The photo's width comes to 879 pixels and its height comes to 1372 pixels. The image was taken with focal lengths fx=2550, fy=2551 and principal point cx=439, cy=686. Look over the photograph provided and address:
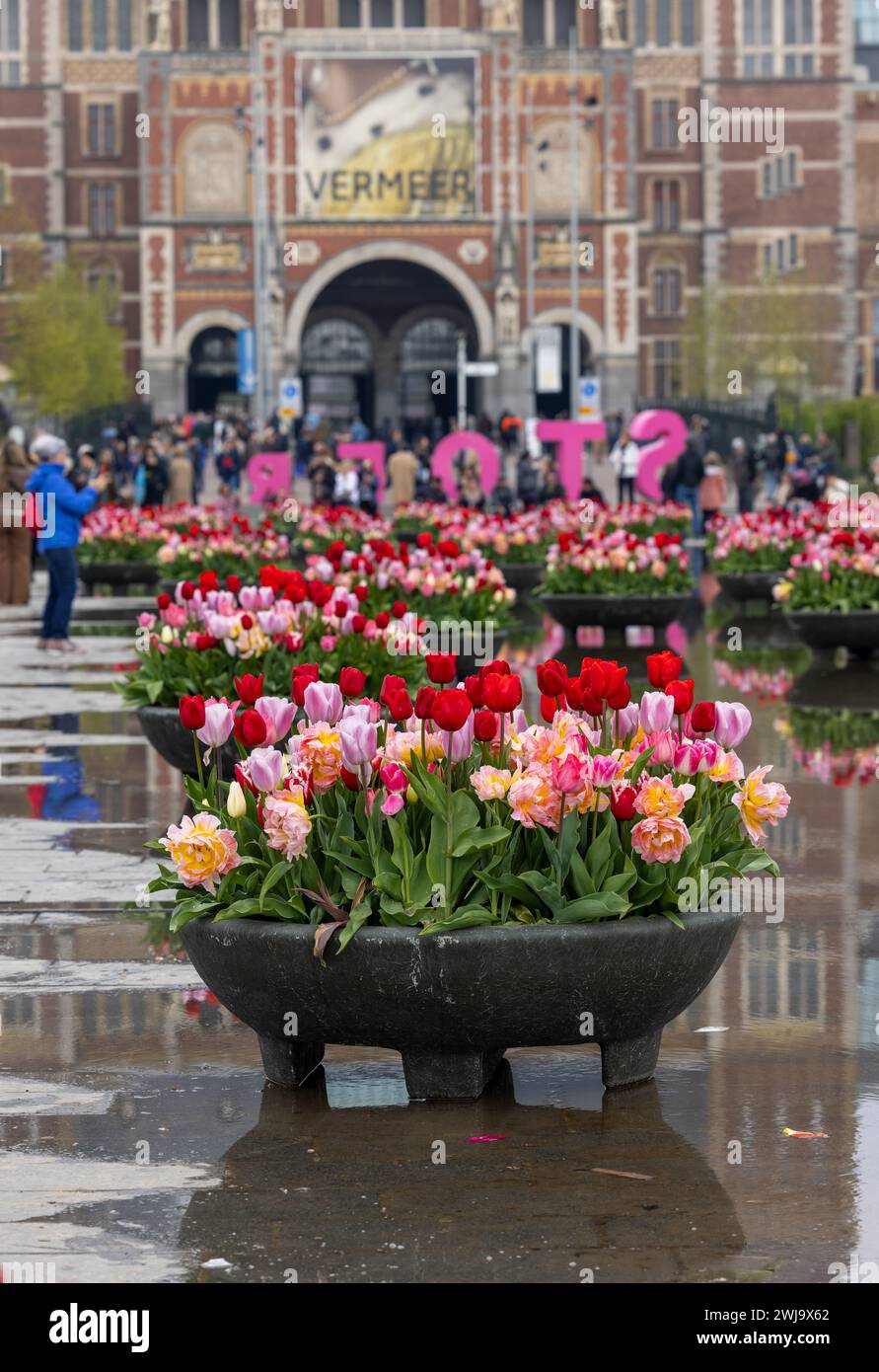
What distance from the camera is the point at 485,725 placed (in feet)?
20.7

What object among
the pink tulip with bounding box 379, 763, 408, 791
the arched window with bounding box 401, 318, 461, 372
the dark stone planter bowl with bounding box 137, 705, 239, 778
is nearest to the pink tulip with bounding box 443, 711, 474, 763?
the pink tulip with bounding box 379, 763, 408, 791

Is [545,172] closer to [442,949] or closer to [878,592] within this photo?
[878,592]

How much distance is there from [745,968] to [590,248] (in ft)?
225

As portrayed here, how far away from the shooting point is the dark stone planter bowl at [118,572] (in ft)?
94.9

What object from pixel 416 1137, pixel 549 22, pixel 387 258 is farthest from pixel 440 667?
pixel 549 22

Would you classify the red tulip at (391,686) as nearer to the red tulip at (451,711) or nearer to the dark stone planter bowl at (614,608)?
the red tulip at (451,711)

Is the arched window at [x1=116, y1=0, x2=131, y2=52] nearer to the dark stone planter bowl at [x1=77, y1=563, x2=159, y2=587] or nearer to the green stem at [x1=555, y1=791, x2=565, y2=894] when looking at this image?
the dark stone planter bowl at [x1=77, y1=563, x2=159, y2=587]

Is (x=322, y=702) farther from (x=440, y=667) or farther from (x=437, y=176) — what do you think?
(x=437, y=176)

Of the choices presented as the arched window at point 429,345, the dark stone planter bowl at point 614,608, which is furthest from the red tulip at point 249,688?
the arched window at point 429,345

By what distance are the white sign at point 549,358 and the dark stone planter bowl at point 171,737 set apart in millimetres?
59521

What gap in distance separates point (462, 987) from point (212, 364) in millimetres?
73456

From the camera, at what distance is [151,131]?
74688 mm

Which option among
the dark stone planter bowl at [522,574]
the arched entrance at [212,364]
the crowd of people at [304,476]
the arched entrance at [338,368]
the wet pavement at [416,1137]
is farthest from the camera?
the arched entrance at [338,368]
